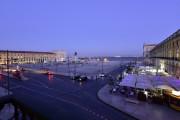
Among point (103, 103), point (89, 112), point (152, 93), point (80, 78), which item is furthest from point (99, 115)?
point (80, 78)

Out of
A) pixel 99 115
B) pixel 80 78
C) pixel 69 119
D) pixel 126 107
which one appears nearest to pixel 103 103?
pixel 126 107

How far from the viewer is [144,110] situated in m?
34.4

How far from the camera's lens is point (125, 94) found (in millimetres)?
46844

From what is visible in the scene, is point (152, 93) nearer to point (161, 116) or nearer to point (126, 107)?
point (126, 107)

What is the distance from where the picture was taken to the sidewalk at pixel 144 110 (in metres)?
30.9

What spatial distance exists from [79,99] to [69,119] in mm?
13321

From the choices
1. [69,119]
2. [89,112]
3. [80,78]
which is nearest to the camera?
[69,119]

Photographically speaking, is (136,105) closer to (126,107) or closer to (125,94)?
(126,107)

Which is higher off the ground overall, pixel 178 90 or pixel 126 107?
pixel 178 90

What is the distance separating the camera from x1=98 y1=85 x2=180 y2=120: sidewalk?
30.9 meters

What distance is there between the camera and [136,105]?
123 ft

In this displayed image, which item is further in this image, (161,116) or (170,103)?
(170,103)

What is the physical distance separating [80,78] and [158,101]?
38.0m

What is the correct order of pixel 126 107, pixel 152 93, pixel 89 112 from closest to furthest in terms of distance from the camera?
pixel 89 112 → pixel 126 107 → pixel 152 93
